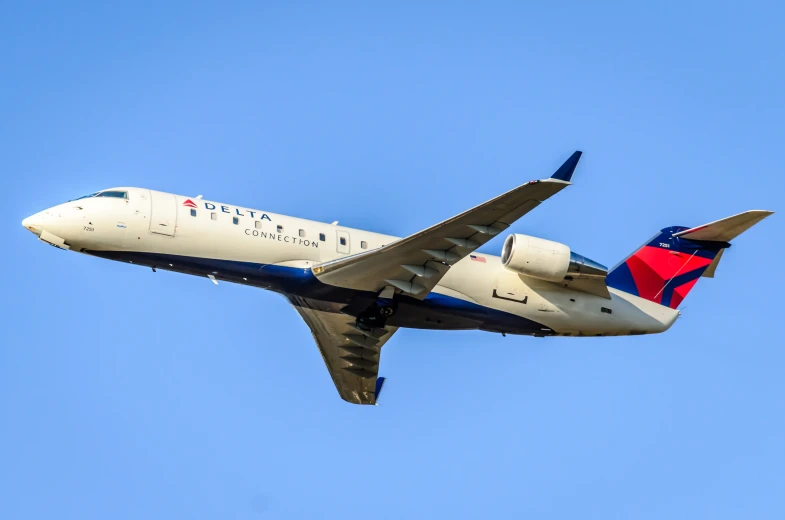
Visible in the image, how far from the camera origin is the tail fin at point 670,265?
30.3 metres

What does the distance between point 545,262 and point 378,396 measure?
8.12 m

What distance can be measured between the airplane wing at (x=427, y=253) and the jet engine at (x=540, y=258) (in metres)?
1.77

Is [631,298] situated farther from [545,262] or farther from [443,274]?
[443,274]

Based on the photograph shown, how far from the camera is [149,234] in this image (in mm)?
26000

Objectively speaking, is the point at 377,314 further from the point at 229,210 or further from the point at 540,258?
the point at 229,210

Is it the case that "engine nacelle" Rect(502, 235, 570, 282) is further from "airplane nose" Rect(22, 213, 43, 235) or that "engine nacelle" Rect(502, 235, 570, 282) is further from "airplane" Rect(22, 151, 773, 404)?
"airplane nose" Rect(22, 213, 43, 235)

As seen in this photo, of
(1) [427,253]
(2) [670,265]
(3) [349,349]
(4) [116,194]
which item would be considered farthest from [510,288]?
(4) [116,194]

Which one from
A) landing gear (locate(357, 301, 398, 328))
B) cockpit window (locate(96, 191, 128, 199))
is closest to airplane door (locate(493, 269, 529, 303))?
landing gear (locate(357, 301, 398, 328))

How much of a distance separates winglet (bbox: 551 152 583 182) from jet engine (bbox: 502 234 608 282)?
13.4ft

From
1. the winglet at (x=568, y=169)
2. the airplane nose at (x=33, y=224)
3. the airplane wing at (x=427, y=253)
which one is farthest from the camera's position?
the airplane nose at (x=33, y=224)

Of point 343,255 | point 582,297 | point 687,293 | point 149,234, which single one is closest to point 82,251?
point 149,234

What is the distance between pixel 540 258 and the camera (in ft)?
90.3

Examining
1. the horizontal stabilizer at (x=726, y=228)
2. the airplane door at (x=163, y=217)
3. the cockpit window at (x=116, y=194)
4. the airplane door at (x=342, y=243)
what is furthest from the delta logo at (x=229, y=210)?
the horizontal stabilizer at (x=726, y=228)

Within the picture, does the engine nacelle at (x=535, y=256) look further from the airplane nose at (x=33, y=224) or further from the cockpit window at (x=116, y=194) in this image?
the airplane nose at (x=33, y=224)
